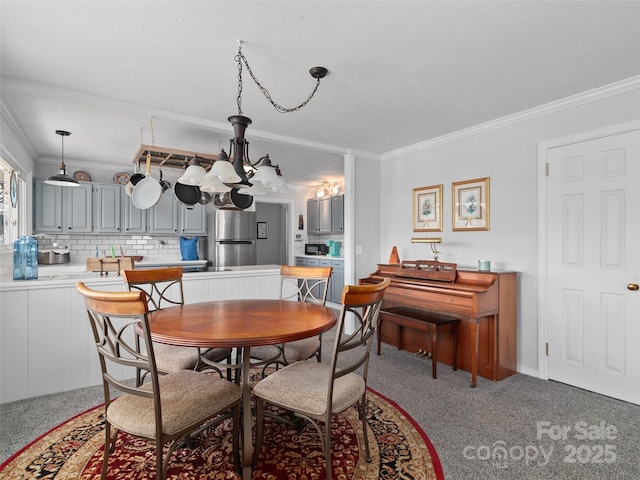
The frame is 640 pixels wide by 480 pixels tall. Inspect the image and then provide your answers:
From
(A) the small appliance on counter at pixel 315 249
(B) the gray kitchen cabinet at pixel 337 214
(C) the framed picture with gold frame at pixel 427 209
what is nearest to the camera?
(C) the framed picture with gold frame at pixel 427 209

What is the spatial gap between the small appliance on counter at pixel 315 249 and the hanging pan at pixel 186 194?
13.3ft

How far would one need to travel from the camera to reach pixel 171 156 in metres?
4.09

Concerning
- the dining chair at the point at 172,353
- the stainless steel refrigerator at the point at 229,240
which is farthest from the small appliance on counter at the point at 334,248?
the dining chair at the point at 172,353

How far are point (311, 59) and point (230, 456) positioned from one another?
2460 millimetres

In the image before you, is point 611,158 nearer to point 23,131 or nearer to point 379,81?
point 379,81

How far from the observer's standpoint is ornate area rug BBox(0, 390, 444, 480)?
1.76m

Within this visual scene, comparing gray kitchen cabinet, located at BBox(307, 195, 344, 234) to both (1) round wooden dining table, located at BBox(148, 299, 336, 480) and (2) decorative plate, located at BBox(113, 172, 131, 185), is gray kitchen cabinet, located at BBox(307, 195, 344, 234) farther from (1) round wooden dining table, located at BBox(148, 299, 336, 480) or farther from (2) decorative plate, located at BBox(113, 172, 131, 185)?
(1) round wooden dining table, located at BBox(148, 299, 336, 480)

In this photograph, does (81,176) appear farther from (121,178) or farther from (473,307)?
(473,307)

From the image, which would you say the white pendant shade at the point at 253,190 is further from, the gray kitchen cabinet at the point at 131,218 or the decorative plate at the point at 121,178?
the decorative plate at the point at 121,178

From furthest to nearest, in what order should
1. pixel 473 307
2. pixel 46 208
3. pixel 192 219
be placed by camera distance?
pixel 192 219
pixel 46 208
pixel 473 307

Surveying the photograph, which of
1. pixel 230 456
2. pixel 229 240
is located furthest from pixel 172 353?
pixel 229 240

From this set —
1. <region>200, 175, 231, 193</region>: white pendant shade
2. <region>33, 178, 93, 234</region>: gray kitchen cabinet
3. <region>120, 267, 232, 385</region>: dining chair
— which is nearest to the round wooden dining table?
<region>120, 267, 232, 385</region>: dining chair

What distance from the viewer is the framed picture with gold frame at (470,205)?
3520 millimetres

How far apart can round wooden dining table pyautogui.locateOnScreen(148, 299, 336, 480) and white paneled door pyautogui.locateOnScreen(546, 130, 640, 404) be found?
7.05ft
